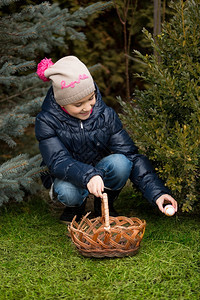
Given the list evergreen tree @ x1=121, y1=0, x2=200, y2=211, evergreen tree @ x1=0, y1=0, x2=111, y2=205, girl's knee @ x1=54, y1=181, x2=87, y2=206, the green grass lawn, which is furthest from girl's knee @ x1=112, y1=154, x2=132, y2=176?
evergreen tree @ x1=0, y1=0, x2=111, y2=205

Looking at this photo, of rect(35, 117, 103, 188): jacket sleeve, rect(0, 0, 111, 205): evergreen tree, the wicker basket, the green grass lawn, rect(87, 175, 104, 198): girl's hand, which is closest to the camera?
the green grass lawn

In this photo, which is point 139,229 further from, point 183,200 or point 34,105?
point 34,105

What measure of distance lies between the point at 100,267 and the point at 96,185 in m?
0.48

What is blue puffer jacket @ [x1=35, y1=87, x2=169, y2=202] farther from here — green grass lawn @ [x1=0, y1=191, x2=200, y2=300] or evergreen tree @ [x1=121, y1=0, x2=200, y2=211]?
green grass lawn @ [x1=0, y1=191, x2=200, y2=300]

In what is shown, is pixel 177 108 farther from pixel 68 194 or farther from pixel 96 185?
pixel 68 194

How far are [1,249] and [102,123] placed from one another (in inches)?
43.2

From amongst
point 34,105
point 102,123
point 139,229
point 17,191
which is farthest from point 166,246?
point 34,105

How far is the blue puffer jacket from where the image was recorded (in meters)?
2.64

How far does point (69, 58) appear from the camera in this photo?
2.75 m

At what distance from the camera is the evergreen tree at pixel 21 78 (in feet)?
9.99

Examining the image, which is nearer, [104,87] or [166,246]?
[166,246]

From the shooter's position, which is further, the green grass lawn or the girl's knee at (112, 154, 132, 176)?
the girl's knee at (112, 154, 132, 176)

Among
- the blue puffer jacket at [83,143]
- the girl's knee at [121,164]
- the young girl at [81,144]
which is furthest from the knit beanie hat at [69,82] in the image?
the girl's knee at [121,164]

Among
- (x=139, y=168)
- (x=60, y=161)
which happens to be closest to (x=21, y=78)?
(x=60, y=161)
